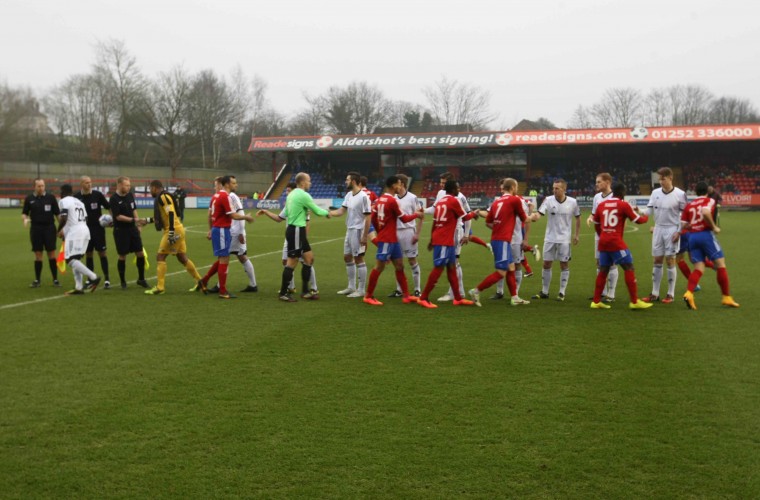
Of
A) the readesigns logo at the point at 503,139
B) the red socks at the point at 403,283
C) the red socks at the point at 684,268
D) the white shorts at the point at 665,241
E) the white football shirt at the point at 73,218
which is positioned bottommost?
the red socks at the point at 403,283

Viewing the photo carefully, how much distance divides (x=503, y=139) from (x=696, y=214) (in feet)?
133

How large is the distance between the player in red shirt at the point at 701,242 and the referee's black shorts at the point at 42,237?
1137cm

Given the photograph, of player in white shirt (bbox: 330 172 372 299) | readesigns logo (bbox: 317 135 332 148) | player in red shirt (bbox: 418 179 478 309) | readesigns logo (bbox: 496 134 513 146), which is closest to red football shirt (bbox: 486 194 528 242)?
player in red shirt (bbox: 418 179 478 309)

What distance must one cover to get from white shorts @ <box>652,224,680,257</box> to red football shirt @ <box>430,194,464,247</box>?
3.38 m

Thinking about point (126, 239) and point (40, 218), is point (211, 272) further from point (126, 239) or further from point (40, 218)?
point (40, 218)

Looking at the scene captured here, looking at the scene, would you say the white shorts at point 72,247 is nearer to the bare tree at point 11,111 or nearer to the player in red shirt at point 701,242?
the player in red shirt at point 701,242

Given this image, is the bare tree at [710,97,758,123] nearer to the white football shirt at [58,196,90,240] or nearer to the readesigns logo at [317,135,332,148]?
the readesigns logo at [317,135,332,148]

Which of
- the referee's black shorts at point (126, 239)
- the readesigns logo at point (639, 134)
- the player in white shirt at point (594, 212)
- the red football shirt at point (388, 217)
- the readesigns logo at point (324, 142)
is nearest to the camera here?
the player in white shirt at point (594, 212)

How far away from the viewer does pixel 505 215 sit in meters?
9.88

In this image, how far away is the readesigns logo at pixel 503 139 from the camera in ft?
161

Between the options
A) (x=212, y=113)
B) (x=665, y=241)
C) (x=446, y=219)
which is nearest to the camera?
(x=446, y=219)

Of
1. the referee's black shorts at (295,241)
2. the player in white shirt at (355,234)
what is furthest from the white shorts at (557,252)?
the referee's black shorts at (295,241)

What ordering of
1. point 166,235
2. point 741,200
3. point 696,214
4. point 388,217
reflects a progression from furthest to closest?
point 741,200, point 166,235, point 388,217, point 696,214

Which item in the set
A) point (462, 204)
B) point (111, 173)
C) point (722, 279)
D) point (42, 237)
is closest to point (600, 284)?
point (722, 279)
